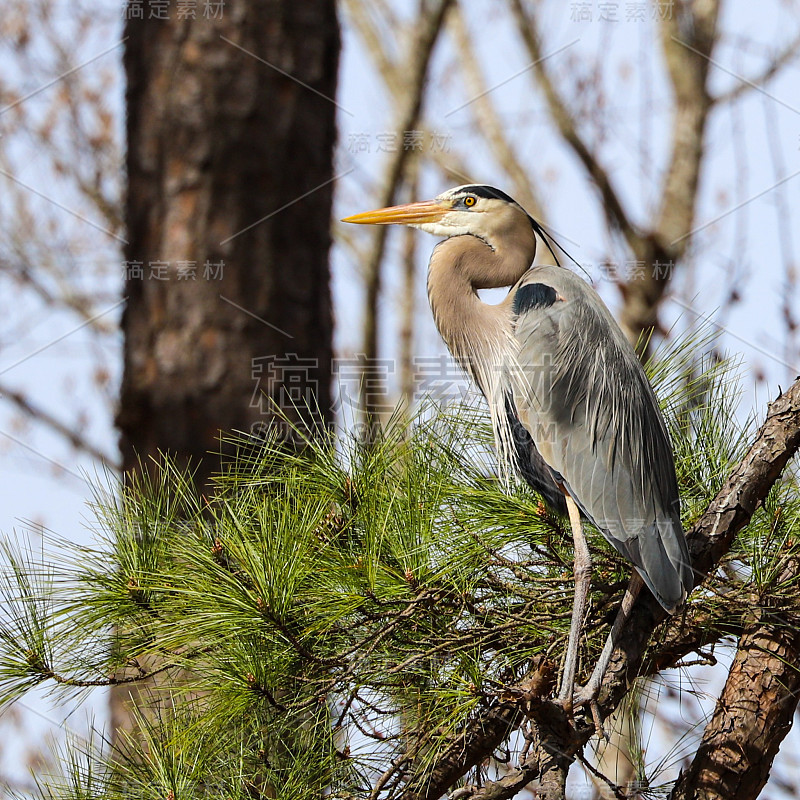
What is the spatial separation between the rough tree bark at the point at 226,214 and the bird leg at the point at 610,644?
0.82 m

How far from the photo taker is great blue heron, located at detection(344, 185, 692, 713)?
4.67 feet

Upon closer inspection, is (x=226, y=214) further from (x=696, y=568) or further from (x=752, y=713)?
(x=752, y=713)

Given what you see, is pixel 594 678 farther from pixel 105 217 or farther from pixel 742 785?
pixel 105 217

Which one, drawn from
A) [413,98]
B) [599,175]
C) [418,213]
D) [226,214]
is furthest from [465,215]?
[599,175]

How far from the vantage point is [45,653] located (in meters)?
1.17

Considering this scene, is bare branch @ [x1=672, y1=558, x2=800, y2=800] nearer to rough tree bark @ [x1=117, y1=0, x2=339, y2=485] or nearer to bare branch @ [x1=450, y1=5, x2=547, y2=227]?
rough tree bark @ [x1=117, y1=0, x2=339, y2=485]

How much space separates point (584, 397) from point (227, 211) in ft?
2.74

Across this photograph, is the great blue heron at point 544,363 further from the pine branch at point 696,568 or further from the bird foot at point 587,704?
the bird foot at point 587,704

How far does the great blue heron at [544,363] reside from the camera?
1.42 meters

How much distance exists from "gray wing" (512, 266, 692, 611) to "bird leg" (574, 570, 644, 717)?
218 millimetres

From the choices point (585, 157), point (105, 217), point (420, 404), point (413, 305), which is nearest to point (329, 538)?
point (420, 404)

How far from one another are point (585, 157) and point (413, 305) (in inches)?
68.8

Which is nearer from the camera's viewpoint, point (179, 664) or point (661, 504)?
point (179, 664)


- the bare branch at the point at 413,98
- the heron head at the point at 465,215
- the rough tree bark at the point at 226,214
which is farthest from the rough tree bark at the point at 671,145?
the heron head at the point at 465,215
